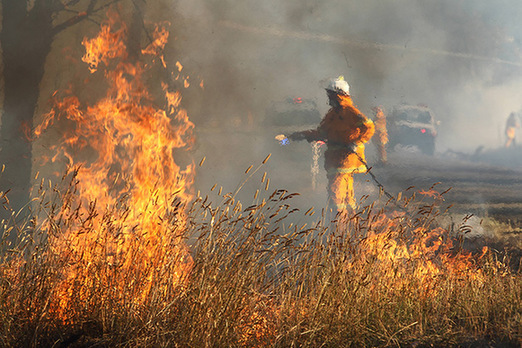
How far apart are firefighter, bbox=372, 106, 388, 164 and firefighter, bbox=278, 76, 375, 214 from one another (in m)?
3.93

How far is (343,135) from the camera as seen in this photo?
639 centimetres

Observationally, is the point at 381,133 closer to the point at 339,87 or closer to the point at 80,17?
the point at 339,87

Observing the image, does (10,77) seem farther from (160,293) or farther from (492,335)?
(492,335)

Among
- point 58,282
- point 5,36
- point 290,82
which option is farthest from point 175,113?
point 58,282

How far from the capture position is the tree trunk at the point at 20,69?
23.4 feet

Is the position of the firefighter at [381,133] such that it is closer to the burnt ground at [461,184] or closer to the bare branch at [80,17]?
the burnt ground at [461,184]

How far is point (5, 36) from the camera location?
7.16m

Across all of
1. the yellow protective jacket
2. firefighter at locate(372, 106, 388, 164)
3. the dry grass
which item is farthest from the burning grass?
firefighter at locate(372, 106, 388, 164)

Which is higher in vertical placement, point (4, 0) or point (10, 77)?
point (4, 0)

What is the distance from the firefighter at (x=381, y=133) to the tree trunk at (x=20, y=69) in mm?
6362

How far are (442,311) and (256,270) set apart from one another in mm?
1190

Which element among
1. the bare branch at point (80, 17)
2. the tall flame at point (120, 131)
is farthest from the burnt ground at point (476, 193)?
the bare branch at point (80, 17)

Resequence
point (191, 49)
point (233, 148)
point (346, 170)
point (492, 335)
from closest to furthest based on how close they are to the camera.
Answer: point (492, 335)
point (346, 170)
point (191, 49)
point (233, 148)

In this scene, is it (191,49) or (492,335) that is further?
(191,49)
